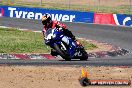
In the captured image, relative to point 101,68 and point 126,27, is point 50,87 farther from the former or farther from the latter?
point 126,27

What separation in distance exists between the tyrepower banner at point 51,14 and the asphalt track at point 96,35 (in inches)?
53.2

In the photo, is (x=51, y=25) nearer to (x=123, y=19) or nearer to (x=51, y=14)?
(x=123, y=19)

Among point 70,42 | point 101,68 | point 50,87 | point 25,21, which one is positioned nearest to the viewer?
point 50,87

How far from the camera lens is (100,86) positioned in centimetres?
1233

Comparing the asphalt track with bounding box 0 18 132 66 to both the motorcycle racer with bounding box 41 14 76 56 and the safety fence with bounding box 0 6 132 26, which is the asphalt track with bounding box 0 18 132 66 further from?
the safety fence with bounding box 0 6 132 26

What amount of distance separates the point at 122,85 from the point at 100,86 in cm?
62

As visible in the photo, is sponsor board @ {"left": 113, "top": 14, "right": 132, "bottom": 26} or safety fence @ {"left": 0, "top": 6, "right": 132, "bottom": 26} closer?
sponsor board @ {"left": 113, "top": 14, "right": 132, "bottom": 26}

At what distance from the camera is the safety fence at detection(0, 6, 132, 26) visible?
4031 cm

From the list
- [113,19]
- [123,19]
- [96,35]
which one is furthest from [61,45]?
[113,19]

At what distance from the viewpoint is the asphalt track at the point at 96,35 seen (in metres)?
18.5

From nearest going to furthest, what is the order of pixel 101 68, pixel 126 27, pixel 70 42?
pixel 101 68 → pixel 70 42 → pixel 126 27

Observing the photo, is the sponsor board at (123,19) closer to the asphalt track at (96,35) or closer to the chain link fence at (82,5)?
the asphalt track at (96,35)

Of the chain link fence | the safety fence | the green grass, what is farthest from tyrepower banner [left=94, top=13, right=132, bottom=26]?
the green grass

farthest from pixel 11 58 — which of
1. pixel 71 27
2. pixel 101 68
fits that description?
pixel 71 27
